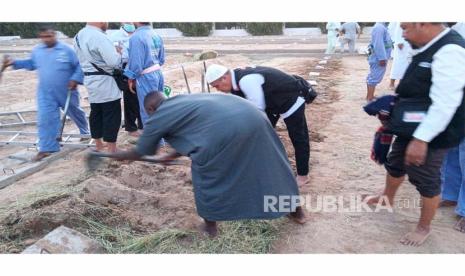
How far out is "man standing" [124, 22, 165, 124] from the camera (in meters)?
4.35

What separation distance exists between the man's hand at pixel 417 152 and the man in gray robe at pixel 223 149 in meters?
0.79

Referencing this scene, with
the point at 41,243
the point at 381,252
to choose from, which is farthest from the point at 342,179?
the point at 41,243

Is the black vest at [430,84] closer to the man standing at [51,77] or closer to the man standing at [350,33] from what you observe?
the man standing at [51,77]

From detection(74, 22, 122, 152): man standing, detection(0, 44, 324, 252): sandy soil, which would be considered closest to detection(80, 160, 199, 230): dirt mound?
detection(0, 44, 324, 252): sandy soil

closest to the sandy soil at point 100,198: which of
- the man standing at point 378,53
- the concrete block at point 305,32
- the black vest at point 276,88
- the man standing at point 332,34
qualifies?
the black vest at point 276,88

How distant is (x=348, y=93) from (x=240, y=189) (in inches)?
229

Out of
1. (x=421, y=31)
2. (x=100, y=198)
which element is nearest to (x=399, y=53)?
(x=421, y=31)

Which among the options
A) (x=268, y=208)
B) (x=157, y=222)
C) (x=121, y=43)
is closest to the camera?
(x=268, y=208)

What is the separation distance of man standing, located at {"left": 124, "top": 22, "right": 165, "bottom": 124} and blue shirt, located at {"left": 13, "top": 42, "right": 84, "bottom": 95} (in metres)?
0.61

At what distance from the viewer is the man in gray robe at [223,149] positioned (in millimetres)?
2495

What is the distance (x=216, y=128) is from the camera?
8.10 ft

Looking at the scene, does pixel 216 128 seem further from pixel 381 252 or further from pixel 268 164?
pixel 381 252

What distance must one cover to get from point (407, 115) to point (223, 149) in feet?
3.96

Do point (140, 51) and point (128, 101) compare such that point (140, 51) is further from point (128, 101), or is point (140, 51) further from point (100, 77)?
point (128, 101)
